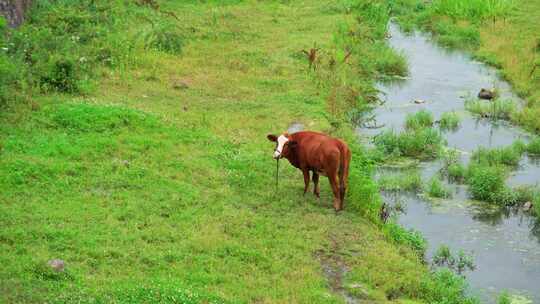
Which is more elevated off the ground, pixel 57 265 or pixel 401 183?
pixel 57 265

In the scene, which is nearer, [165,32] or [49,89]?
[49,89]

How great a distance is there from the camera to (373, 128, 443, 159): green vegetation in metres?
17.4

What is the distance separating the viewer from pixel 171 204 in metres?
12.7

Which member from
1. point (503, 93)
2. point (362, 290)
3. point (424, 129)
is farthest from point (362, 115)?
point (362, 290)

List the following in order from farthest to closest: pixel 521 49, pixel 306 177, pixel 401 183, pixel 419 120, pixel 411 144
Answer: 1. pixel 521 49
2. pixel 419 120
3. pixel 411 144
4. pixel 401 183
5. pixel 306 177

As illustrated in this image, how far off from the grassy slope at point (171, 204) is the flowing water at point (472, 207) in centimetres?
123

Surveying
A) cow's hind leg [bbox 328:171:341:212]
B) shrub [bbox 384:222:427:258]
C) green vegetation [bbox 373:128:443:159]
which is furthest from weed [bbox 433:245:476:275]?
green vegetation [bbox 373:128:443:159]

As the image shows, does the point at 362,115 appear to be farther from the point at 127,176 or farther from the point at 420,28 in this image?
the point at 420,28

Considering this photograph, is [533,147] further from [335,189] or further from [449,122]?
[335,189]

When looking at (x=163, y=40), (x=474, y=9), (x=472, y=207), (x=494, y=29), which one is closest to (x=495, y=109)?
(x=472, y=207)

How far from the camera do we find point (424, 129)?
18.4 m

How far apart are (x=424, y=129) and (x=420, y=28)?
1205 cm

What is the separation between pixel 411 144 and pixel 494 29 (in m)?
11.8

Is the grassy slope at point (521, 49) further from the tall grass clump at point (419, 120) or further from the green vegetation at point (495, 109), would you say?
the tall grass clump at point (419, 120)
